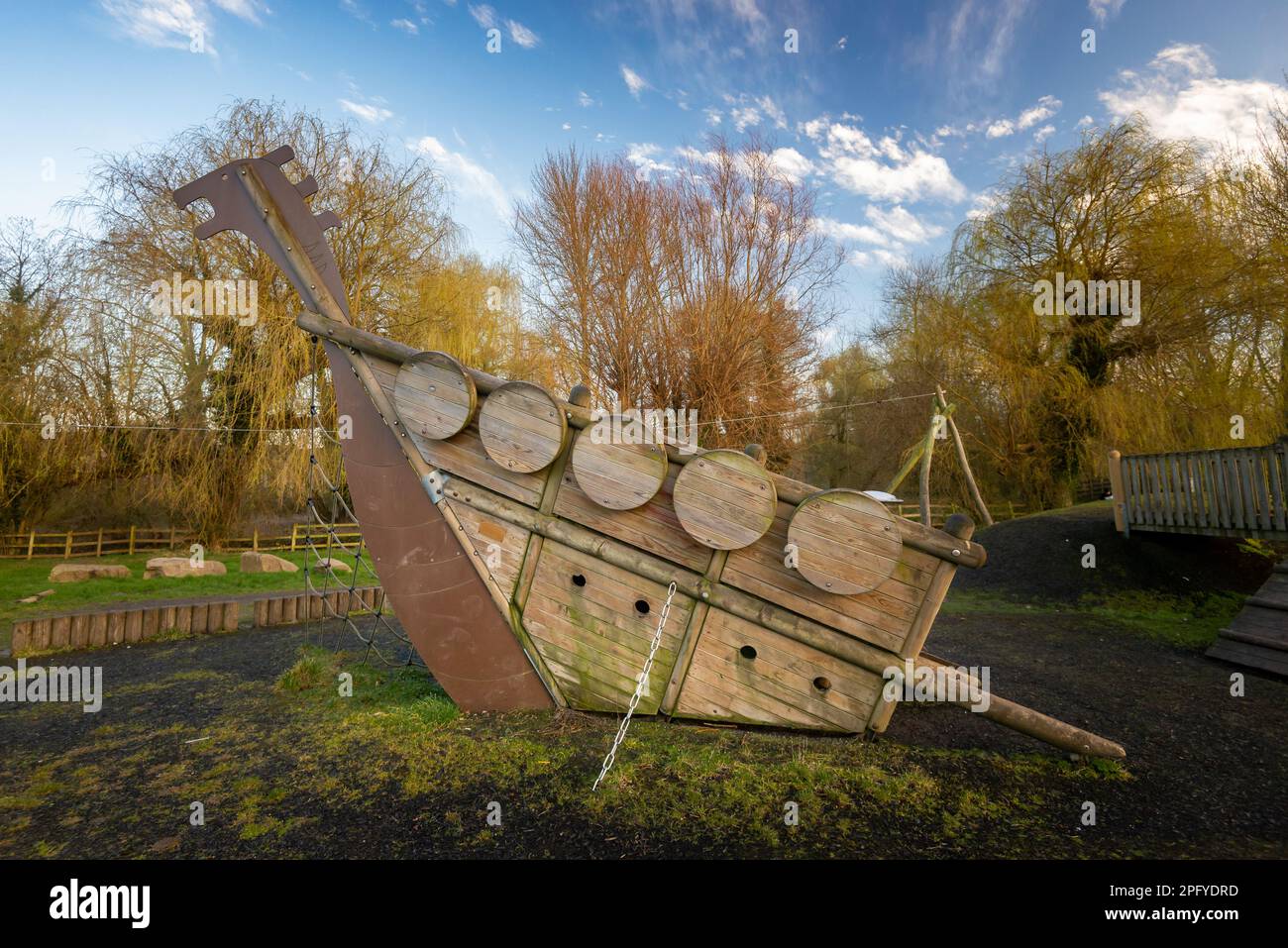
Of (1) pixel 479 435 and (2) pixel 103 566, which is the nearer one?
(1) pixel 479 435

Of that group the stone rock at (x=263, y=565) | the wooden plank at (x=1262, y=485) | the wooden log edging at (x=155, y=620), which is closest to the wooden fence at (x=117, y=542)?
the stone rock at (x=263, y=565)

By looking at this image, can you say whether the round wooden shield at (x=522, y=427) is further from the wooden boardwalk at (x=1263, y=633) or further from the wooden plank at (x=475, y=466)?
the wooden boardwalk at (x=1263, y=633)

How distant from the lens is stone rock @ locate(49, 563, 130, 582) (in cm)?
1104

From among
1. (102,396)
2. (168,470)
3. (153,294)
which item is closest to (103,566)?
(168,470)

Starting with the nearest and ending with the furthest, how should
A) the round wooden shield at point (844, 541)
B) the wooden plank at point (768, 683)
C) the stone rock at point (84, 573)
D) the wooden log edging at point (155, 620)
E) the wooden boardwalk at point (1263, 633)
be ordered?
the round wooden shield at point (844, 541), the wooden plank at point (768, 683), the wooden boardwalk at point (1263, 633), the wooden log edging at point (155, 620), the stone rock at point (84, 573)

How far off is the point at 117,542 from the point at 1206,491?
23246mm

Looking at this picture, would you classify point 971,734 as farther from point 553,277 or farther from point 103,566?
point 553,277

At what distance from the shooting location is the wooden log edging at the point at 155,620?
6762 mm

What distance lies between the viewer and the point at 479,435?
4.03 m

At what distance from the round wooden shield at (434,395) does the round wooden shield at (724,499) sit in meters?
1.48

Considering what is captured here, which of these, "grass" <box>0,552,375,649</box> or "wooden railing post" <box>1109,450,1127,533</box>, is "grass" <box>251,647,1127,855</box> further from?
"wooden railing post" <box>1109,450,1127,533</box>

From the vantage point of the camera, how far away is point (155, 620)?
24.6 ft

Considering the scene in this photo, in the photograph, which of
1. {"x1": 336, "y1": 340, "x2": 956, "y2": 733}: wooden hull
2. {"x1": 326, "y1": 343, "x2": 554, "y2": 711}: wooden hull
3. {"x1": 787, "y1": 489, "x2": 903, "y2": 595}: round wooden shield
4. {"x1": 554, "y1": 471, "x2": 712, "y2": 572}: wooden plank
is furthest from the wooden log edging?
{"x1": 787, "y1": 489, "x2": 903, "y2": 595}: round wooden shield
